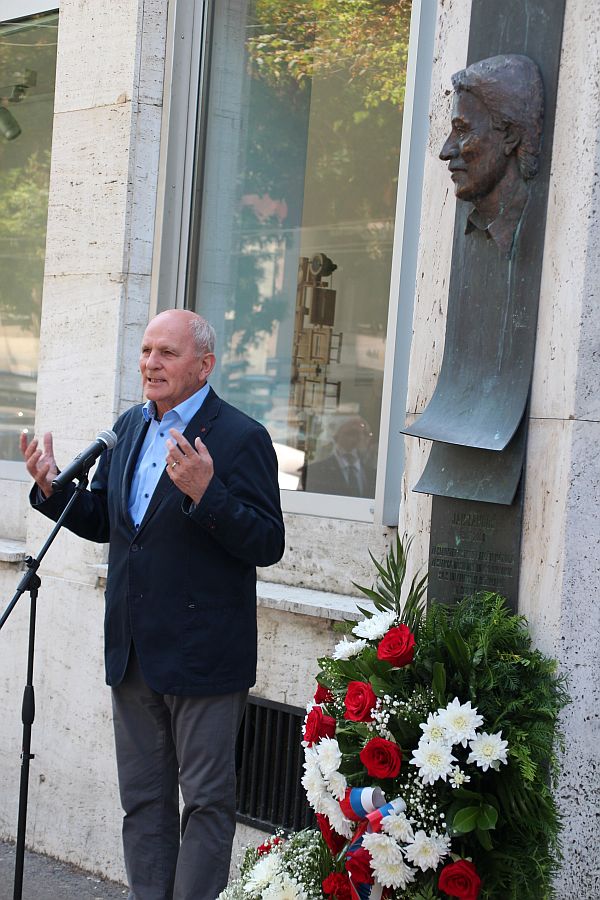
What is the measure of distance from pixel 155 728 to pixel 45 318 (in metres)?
2.53

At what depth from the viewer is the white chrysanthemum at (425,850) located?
2965 millimetres

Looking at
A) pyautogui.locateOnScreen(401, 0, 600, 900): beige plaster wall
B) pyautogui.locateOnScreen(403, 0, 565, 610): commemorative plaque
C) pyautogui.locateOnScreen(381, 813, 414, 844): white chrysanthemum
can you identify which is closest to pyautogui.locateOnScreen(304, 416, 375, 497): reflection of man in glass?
pyautogui.locateOnScreen(403, 0, 565, 610): commemorative plaque

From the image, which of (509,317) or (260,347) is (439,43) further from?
(260,347)

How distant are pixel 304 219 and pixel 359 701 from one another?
9.90 feet

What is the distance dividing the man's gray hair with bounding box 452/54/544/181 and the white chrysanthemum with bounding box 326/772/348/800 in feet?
5.37

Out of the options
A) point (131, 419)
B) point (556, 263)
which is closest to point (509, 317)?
point (556, 263)

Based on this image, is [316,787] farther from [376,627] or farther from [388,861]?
[376,627]

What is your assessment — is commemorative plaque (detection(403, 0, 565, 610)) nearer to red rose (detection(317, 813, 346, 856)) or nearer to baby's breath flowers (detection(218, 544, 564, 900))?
baby's breath flowers (detection(218, 544, 564, 900))

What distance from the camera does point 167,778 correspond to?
13.5ft

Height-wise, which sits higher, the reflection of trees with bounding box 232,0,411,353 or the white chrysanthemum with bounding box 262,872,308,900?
the reflection of trees with bounding box 232,0,411,353

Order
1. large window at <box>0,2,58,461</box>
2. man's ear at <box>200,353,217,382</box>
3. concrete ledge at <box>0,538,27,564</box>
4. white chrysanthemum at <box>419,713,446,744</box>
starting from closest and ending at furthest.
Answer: white chrysanthemum at <box>419,713,446,744</box>, man's ear at <box>200,353,217,382</box>, concrete ledge at <box>0,538,27,564</box>, large window at <box>0,2,58,461</box>

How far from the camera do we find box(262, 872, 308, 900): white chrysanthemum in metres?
3.21

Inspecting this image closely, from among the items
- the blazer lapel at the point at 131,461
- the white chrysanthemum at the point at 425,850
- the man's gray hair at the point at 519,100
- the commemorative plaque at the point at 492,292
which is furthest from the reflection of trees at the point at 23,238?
the white chrysanthemum at the point at 425,850

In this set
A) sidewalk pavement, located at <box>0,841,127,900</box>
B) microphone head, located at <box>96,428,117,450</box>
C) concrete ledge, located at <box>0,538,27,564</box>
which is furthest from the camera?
concrete ledge, located at <box>0,538,27,564</box>
